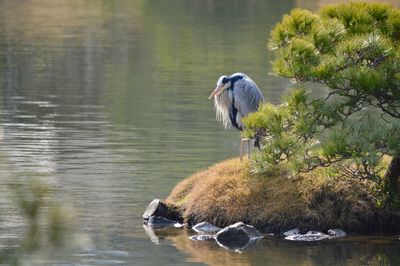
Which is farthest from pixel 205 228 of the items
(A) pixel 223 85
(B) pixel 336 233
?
(A) pixel 223 85

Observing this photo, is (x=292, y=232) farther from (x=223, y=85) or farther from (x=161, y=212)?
(x=223, y=85)

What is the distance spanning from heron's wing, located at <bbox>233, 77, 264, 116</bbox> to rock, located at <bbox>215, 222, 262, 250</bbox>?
250 cm

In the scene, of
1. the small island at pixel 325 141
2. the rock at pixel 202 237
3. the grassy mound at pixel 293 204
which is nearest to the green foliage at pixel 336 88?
the small island at pixel 325 141

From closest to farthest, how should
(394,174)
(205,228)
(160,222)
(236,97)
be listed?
(394,174) < (205,228) < (160,222) < (236,97)

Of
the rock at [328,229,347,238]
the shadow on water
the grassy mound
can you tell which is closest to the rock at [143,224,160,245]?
the shadow on water

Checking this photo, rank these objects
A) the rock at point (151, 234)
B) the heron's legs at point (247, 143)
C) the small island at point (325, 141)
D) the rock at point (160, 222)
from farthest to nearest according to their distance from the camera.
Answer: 1. the heron's legs at point (247, 143)
2. the rock at point (160, 222)
3. the rock at point (151, 234)
4. the small island at point (325, 141)

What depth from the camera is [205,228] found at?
12.6 metres

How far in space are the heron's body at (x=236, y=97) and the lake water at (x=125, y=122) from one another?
1.25 metres

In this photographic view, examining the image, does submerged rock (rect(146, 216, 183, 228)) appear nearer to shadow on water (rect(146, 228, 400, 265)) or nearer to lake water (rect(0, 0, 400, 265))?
lake water (rect(0, 0, 400, 265))

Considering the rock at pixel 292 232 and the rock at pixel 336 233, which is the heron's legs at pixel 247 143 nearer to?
the rock at pixel 292 232

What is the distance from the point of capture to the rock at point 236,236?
12.0 m

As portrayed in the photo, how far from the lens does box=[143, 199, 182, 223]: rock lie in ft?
42.6

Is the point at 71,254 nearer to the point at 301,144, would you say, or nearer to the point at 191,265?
the point at 191,265

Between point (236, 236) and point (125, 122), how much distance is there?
9.88m
